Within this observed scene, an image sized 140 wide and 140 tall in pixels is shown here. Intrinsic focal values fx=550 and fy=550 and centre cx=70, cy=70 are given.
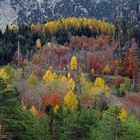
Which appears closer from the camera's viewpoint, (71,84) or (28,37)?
(71,84)

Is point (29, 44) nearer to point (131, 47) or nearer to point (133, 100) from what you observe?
point (131, 47)

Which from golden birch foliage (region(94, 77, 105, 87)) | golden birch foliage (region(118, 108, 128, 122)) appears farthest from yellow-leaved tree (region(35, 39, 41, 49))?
golden birch foliage (region(118, 108, 128, 122))

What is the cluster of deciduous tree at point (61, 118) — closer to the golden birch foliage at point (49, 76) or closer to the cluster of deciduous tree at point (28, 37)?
Answer: the golden birch foliage at point (49, 76)

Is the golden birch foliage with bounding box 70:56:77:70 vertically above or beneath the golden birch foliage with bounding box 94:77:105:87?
above

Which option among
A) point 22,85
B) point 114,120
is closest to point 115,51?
point 22,85

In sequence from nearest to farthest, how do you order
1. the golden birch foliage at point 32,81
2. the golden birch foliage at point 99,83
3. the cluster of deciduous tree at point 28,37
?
1. the golden birch foliage at point 99,83
2. the golden birch foliage at point 32,81
3. the cluster of deciduous tree at point 28,37

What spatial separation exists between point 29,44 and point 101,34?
2779 cm

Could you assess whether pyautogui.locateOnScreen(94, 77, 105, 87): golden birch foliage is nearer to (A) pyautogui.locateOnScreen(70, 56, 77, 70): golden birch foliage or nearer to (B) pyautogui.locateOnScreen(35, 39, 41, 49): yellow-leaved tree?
(A) pyautogui.locateOnScreen(70, 56, 77, 70): golden birch foliage

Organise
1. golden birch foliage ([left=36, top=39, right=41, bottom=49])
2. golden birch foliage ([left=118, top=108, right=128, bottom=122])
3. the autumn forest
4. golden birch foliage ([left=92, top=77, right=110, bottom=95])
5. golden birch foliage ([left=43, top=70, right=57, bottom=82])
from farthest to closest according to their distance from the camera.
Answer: golden birch foliage ([left=36, top=39, right=41, bottom=49]) → golden birch foliage ([left=43, top=70, right=57, bottom=82]) → golden birch foliage ([left=92, top=77, right=110, bottom=95]) → golden birch foliage ([left=118, top=108, right=128, bottom=122]) → the autumn forest

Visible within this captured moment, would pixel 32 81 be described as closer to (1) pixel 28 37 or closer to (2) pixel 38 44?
(2) pixel 38 44

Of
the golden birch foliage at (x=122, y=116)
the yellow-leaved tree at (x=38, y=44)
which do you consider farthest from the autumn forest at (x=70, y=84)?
the yellow-leaved tree at (x=38, y=44)

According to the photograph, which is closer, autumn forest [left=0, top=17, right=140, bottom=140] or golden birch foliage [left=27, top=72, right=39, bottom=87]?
autumn forest [left=0, top=17, right=140, bottom=140]

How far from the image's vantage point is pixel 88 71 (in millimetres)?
154500

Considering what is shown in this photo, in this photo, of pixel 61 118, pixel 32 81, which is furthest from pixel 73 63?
pixel 61 118
